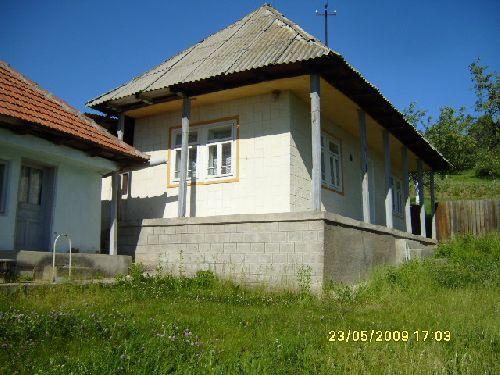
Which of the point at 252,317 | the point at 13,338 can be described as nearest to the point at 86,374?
the point at 13,338

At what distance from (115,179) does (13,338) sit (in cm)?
675

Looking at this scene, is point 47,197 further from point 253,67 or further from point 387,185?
point 387,185

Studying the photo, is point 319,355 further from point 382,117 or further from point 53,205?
point 382,117

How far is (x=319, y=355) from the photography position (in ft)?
13.8

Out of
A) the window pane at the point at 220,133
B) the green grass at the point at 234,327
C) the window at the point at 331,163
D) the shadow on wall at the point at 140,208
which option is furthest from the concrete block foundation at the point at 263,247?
the window pane at the point at 220,133

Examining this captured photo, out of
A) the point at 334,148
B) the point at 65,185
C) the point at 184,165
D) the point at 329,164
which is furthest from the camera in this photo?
the point at 334,148

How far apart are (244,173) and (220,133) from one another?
1.47 meters

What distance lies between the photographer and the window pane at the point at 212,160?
11828mm

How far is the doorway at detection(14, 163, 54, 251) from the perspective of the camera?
9000 mm

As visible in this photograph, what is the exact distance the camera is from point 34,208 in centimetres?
930

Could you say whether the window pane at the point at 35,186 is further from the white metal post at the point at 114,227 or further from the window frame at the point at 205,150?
the window frame at the point at 205,150

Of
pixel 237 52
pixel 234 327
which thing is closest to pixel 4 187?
pixel 234 327

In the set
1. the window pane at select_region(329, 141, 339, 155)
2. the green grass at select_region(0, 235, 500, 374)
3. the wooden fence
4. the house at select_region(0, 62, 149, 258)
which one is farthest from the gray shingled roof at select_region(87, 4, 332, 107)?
the wooden fence

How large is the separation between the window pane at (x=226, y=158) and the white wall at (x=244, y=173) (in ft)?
1.30
